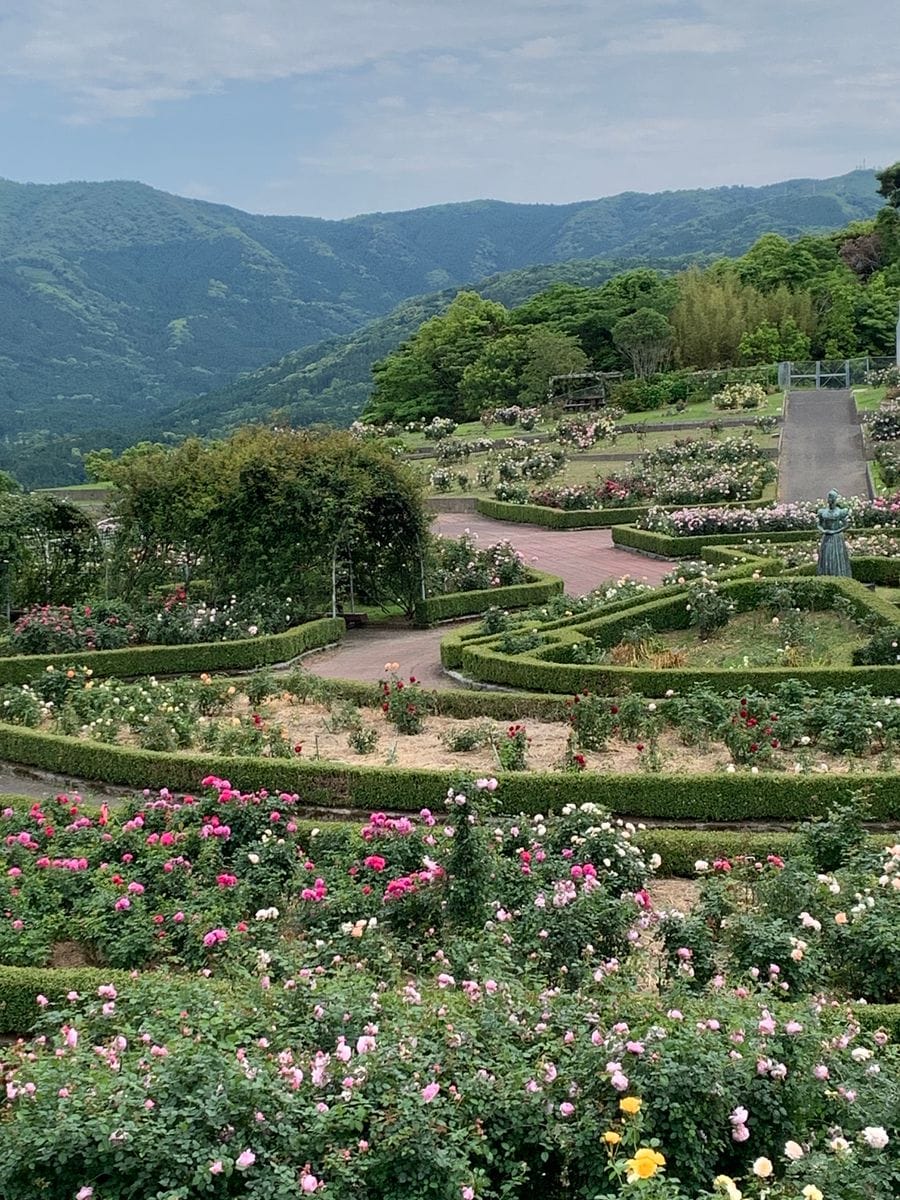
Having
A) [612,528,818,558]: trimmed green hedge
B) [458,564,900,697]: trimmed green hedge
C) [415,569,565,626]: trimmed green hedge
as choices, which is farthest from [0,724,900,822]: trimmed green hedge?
[612,528,818,558]: trimmed green hedge

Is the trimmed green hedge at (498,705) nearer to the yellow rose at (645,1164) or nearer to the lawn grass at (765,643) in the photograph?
the lawn grass at (765,643)

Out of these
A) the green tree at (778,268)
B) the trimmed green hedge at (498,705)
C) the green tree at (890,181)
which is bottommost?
the trimmed green hedge at (498,705)

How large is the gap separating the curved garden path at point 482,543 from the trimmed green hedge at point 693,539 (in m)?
0.30

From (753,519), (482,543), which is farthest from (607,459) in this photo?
(753,519)

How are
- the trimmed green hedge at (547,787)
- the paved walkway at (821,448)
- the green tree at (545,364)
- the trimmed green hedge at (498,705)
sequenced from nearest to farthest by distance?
the trimmed green hedge at (547,787), the trimmed green hedge at (498,705), the paved walkway at (821,448), the green tree at (545,364)

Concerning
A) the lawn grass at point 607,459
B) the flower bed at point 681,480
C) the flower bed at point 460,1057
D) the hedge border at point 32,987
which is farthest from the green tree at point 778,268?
the hedge border at point 32,987

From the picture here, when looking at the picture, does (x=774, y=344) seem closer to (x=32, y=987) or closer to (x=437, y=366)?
(x=437, y=366)

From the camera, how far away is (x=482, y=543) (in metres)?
27.8

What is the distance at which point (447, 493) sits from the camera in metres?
36.9

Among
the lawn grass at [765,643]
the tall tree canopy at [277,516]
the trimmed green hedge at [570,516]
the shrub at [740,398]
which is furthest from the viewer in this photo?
the shrub at [740,398]

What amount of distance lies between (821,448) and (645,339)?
2423 cm

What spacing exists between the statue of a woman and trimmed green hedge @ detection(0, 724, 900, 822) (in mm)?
8318

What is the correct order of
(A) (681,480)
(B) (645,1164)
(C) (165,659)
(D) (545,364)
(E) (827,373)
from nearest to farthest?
(B) (645,1164), (C) (165,659), (A) (681,480), (E) (827,373), (D) (545,364)

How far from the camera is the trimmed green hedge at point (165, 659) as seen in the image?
16.6 metres
